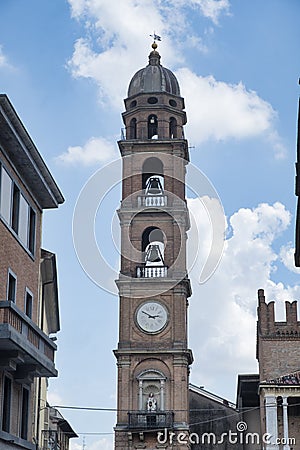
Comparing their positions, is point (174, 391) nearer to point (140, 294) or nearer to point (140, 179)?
point (140, 294)

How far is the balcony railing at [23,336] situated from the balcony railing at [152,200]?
2896cm

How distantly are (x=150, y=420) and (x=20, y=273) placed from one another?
86.6ft

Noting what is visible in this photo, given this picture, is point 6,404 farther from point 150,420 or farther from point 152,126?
point 152,126

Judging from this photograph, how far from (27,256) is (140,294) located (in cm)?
2613

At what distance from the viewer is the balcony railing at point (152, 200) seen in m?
54.1

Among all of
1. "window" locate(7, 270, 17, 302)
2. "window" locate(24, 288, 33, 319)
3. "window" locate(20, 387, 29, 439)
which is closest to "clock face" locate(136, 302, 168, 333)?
"window" locate(24, 288, 33, 319)

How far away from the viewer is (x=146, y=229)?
5388 cm

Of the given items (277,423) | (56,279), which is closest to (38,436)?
(56,279)

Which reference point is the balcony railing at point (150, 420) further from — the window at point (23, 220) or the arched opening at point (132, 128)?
the window at point (23, 220)

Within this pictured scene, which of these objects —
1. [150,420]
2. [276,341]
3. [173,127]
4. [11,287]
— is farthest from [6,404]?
[173,127]

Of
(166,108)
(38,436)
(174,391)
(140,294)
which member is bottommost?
(38,436)

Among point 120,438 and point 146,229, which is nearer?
point 120,438

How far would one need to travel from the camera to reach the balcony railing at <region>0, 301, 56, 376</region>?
67.9 feet

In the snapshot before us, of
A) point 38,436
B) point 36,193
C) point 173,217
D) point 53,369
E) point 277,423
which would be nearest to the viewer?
point 53,369
